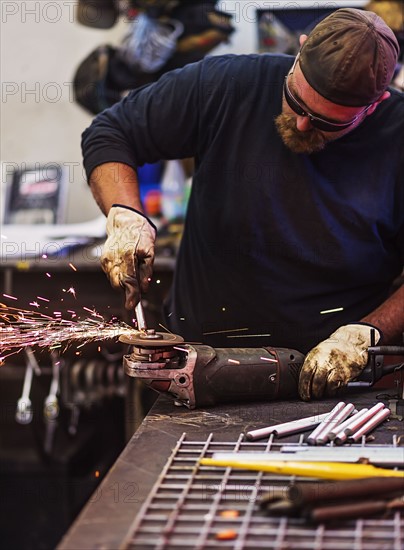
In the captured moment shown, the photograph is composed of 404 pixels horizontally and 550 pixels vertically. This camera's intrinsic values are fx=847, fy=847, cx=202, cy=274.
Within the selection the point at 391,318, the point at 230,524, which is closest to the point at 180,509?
the point at 230,524

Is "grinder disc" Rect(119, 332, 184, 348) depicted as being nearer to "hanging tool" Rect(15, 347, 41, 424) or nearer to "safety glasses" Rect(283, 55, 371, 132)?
"safety glasses" Rect(283, 55, 371, 132)

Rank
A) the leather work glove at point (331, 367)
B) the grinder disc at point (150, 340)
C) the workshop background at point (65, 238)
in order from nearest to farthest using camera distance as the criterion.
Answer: the grinder disc at point (150, 340)
the leather work glove at point (331, 367)
the workshop background at point (65, 238)

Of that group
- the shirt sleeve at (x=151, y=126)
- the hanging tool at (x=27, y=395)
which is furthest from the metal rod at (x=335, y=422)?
the hanging tool at (x=27, y=395)

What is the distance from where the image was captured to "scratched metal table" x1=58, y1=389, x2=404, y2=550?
1318mm

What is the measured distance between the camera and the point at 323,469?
157cm

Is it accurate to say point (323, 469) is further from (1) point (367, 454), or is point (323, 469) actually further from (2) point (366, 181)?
(2) point (366, 181)

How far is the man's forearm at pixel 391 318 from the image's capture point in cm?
236

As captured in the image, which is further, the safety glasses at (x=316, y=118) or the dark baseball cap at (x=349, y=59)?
the safety glasses at (x=316, y=118)

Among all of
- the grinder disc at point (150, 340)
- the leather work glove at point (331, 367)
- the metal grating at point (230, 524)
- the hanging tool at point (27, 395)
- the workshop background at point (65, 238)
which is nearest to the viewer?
the metal grating at point (230, 524)

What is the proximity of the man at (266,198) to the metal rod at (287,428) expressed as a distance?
14.4 inches

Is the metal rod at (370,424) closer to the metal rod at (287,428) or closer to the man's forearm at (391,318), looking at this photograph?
the metal rod at (287,428)

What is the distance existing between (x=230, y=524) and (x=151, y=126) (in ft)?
4.65

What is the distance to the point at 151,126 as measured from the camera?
2502mm

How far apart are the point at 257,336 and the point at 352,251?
376 millimetres
